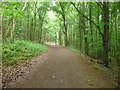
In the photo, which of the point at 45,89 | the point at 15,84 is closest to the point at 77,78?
the point at 45,89

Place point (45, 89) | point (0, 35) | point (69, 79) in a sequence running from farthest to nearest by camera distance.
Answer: point (0, 35) → point (69, 79) → point (45, 89)

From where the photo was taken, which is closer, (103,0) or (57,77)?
(57,77)

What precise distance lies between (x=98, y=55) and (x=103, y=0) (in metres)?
8.71

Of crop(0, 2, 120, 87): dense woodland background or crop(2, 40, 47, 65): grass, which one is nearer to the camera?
crop(2, 40, 47, 65): grass

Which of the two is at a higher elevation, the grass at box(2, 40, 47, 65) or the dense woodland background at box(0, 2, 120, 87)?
the dense woodland background at box(0, 2, 120, 87)

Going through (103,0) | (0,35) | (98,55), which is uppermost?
(103,0)

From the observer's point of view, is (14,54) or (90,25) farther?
(90,25)

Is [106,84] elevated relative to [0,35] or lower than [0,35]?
lower

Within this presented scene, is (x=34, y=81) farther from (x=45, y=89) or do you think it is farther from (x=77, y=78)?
(x=77, y=78)

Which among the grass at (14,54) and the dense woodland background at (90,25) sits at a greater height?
the dense woodland background at (90,25)

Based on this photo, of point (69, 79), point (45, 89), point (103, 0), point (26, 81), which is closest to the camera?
point (45, 89)

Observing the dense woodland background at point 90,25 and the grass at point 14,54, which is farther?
the dense woodland background at point 90,25

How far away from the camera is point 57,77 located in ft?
16.5

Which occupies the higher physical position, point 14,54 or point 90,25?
point 90,25
